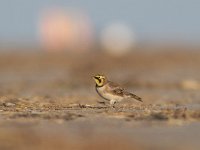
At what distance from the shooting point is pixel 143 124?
15938 millimetres

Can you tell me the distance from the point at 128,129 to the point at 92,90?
41.1ft

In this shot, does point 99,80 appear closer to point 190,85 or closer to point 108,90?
point 108,90

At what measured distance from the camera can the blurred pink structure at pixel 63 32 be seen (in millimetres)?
76375

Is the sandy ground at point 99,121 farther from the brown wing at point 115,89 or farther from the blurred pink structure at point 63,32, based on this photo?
the blurred pink structure at point 63,32

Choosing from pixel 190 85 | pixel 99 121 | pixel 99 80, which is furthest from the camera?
pixel 190 85

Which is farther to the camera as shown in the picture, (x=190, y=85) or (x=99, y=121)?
(x=190, y=85)

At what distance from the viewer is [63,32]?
76188 mm

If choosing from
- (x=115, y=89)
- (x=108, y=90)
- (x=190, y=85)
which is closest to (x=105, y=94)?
(x=108, y=90)

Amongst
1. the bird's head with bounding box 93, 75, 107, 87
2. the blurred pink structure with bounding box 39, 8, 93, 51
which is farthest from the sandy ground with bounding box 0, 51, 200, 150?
the blurred pink structure with bounding box 39, 8, 93, 51

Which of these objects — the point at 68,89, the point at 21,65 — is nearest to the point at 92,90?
the point at 68,89

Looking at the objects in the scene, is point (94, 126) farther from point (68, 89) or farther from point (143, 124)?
point (68, 89)

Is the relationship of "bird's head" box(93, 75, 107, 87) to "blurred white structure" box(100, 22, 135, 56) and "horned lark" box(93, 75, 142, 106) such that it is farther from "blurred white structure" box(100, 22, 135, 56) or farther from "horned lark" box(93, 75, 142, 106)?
"blurred white structure" box(100, 22, 135, 56)

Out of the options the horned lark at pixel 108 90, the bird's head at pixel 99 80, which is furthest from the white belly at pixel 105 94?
the bird's head at pixel 99 80

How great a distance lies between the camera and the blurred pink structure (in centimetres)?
7638
